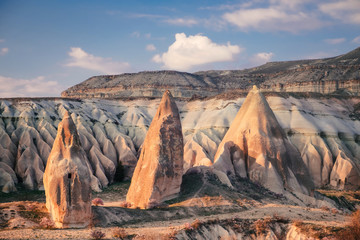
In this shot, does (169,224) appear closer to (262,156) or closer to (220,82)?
(262,156)

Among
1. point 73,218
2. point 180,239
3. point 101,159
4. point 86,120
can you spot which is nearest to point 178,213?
point 180,239

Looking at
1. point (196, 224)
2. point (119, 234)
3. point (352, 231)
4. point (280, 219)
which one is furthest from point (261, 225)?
point (119, 234)

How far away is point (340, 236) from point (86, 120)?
145ft

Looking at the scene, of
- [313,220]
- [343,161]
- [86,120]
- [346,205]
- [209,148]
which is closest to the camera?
[313,220]

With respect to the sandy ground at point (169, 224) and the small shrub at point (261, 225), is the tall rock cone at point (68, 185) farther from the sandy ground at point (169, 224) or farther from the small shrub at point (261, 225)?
the small shrub at point (261, 225)

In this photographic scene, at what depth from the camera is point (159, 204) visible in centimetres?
2509

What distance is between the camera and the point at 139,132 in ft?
203

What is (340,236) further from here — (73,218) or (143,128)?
(143,128)

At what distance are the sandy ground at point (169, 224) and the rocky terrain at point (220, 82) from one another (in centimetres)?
6103

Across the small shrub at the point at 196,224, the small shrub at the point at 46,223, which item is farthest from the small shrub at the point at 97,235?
the small shrub at the point at 196,224

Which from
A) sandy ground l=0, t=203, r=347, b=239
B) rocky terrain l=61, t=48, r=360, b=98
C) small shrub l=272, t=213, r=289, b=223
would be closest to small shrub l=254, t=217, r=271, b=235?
small shrub l=272, t=213, r=289, b=223

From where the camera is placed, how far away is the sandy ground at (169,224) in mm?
18219

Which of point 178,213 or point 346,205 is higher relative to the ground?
point 178,213

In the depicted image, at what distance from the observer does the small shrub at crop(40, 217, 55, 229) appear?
20.0 m
